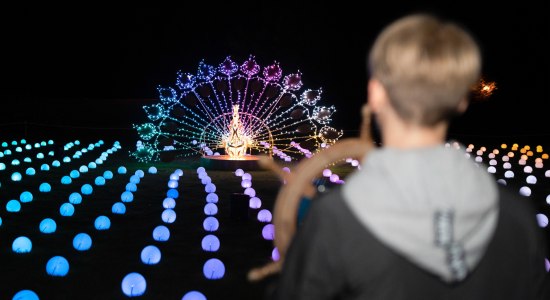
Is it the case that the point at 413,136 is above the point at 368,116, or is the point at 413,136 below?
below

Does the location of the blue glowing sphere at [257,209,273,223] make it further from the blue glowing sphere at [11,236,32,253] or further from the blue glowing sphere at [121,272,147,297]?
the blue glowing sphere at [121,272,147,297]

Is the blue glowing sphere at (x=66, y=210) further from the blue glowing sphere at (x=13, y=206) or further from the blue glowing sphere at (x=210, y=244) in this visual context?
the blue glowing sphere at (x=210, y=244)

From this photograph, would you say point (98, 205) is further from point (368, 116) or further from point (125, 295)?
point (368, 116)

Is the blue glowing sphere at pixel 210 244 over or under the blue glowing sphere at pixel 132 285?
over

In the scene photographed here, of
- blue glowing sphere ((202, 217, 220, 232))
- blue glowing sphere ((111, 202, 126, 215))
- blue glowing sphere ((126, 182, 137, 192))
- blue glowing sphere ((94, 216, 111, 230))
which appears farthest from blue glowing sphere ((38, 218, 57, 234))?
blue glowing sphere ((126, 182, 137, 192))

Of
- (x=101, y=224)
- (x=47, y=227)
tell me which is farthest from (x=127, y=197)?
(x=47, y=227)

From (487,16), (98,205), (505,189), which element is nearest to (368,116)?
(505,189)

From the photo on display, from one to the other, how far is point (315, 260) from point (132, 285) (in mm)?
3613

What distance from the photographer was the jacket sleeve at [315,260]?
4.70 ft

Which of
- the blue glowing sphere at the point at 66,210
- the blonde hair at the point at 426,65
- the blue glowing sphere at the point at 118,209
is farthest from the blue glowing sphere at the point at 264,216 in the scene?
the blonde hair at the point at 426,65

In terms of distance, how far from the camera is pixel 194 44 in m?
28.9

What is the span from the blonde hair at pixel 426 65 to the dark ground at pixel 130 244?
3.81 feet

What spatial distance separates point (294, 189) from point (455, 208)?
18.9 inches

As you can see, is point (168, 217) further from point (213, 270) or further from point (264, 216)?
point (213, 270)
